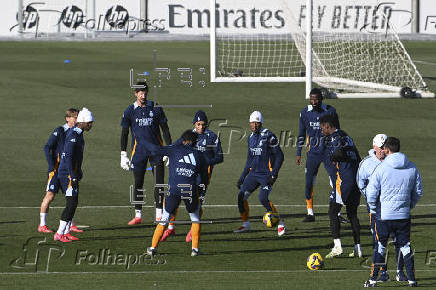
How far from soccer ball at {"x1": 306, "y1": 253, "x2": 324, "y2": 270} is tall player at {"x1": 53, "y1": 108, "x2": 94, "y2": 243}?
4274mm

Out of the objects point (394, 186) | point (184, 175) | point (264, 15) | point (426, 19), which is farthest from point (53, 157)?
point (426, 19)

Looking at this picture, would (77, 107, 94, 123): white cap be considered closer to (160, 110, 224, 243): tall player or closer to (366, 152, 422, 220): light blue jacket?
(160, 110, 224, 243): tall player

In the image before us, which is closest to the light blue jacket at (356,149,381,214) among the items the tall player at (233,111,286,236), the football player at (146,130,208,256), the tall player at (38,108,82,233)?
the football player at (146,130,208,256)

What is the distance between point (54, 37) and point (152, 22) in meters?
5.98

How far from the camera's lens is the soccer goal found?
2928cm

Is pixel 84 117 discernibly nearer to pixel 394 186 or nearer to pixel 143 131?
pixel 143 131

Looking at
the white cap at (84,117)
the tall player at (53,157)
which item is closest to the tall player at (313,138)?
the white cap at (84,117)

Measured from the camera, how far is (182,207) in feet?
71.7

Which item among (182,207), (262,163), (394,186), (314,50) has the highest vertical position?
(314,50)

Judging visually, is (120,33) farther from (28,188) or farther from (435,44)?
(28,188)

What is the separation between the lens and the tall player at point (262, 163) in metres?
18.5

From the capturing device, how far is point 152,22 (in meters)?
61.6

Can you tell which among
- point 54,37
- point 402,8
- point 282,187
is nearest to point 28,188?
point 282,187

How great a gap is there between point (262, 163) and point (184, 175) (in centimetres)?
260
